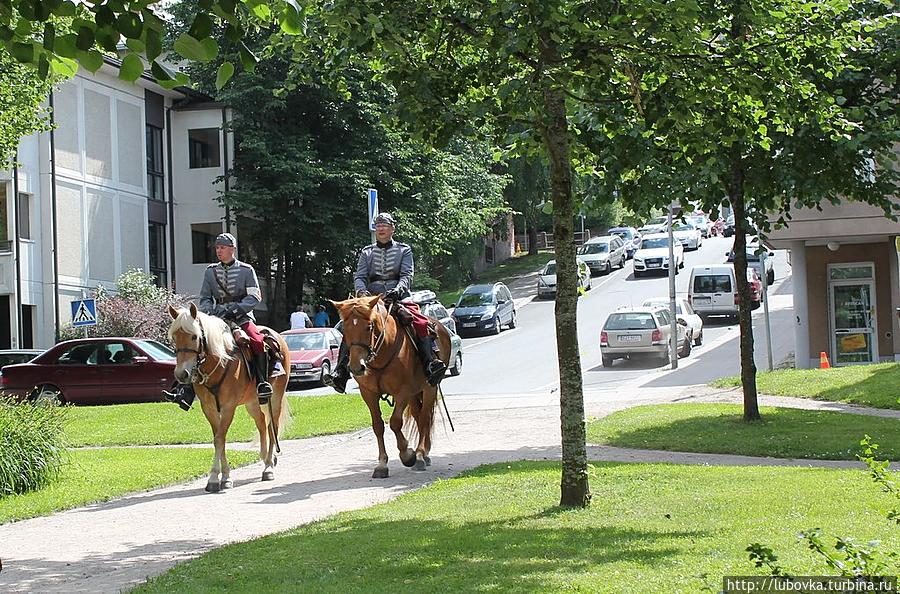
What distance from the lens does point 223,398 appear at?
1416 centimetres

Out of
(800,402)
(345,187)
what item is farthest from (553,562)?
(345,187)

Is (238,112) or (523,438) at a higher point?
(238,112)

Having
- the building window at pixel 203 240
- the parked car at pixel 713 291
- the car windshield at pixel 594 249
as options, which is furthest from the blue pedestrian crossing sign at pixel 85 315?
the car windshield at pixel 594 249

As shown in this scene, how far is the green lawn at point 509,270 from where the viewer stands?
68.8m

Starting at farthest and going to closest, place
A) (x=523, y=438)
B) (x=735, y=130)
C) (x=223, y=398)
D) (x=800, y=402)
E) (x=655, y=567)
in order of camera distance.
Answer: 1. (x=800, y=402)
2. (x=523, y=438)
3. (x=223, y=398)
4. (x=735, y=130)
5. (x=655, y=567)

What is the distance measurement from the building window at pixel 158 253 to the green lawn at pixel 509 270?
20.7m

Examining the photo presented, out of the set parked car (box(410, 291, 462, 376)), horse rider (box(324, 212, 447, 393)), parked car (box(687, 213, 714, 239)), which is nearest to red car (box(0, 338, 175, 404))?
parked car (box(410, 291, 462, 376))

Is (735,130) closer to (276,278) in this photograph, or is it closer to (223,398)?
(223,398)

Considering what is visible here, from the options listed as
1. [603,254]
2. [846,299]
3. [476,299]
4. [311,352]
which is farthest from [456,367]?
[603,254]

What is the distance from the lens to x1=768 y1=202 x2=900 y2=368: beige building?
108 feet

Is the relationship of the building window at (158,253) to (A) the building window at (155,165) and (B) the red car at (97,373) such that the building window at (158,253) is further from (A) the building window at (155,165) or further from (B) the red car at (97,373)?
(B) the red car at (97,373)

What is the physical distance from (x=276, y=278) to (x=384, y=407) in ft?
86.1

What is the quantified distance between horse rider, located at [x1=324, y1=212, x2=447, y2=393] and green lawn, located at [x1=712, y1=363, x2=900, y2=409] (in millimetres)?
10630

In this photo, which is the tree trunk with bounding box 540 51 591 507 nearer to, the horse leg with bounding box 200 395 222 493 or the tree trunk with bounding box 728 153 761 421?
the horse leg with bounding box 200 395 222 493
